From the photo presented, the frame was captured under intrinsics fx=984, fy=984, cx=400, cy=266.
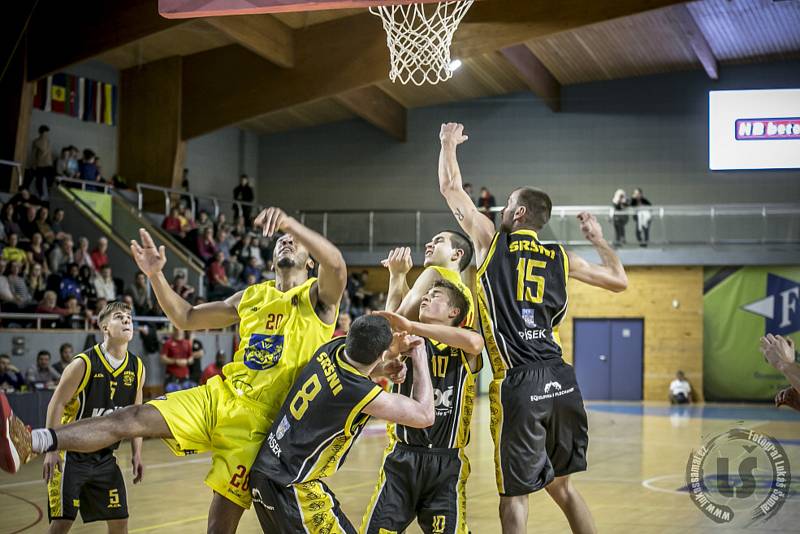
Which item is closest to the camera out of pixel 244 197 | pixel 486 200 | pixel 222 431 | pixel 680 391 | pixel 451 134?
pixel 222 431

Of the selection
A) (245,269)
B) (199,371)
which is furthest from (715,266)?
(199,371)

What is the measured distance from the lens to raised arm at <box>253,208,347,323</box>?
4.95m

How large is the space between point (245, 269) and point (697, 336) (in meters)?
12.3

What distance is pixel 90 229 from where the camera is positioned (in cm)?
1956

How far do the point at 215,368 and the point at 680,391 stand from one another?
45.7ft

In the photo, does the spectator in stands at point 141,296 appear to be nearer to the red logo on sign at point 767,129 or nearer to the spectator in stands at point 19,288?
the spectator in stands at point 19,288

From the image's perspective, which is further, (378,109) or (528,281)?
(378,109)

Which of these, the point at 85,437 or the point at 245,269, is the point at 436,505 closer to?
the point at 85,437

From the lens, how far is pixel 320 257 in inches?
208

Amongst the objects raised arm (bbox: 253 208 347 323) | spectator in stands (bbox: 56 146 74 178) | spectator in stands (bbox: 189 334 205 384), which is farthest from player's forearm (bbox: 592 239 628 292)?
spectator in stands (bbox: 56 146 74 178)

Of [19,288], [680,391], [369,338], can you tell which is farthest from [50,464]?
[680,391]

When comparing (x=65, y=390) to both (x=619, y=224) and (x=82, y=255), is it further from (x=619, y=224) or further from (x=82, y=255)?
(x=619, y=224)

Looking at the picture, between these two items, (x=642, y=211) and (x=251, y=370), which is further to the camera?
(x=642, y=211)

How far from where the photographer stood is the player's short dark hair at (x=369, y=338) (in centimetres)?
484
